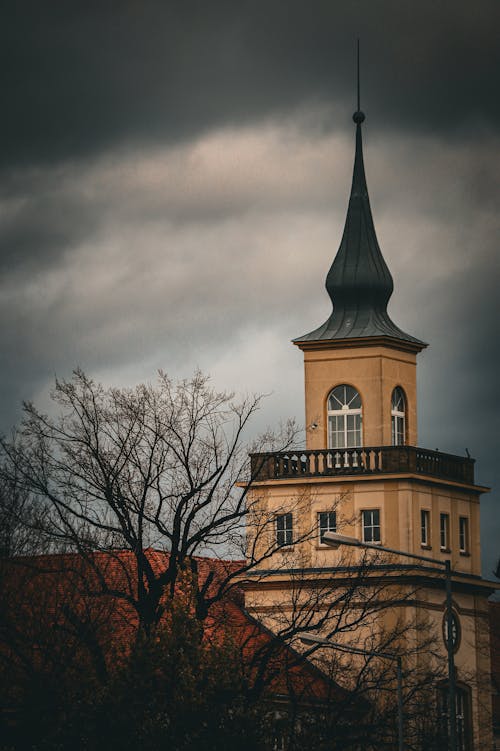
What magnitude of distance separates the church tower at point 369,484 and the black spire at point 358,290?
54 mm

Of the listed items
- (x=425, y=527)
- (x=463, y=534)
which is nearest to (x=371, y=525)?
(x=425, y=527)

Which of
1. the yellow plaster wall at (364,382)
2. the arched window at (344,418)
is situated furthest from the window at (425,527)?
the arched window at (344,418)

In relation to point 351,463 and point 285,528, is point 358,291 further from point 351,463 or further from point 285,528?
point 285,528

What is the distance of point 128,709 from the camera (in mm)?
43781

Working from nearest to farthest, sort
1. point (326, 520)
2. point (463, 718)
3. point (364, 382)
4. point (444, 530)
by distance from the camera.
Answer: point (326, 520), point (463, 718), point (444, 530), point (364, 382)

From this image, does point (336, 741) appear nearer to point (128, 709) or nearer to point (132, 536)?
point (132, 536)

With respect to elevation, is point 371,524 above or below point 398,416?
below

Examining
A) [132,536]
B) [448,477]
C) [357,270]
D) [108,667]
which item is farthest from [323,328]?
[108,667]

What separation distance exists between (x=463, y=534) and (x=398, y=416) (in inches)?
204

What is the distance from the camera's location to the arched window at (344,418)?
2830 inches

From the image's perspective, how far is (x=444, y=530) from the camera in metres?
71.4

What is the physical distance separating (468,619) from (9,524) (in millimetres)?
22399

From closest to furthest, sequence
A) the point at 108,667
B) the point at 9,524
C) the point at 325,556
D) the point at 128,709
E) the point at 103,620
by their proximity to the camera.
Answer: the point at 128,709, the point at 108,667, the point at 103,620, the point at 9,524, the point at 325,556

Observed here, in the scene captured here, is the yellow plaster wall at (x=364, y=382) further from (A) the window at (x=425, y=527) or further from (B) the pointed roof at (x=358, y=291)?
(A) the window at (x=425, y=527)
